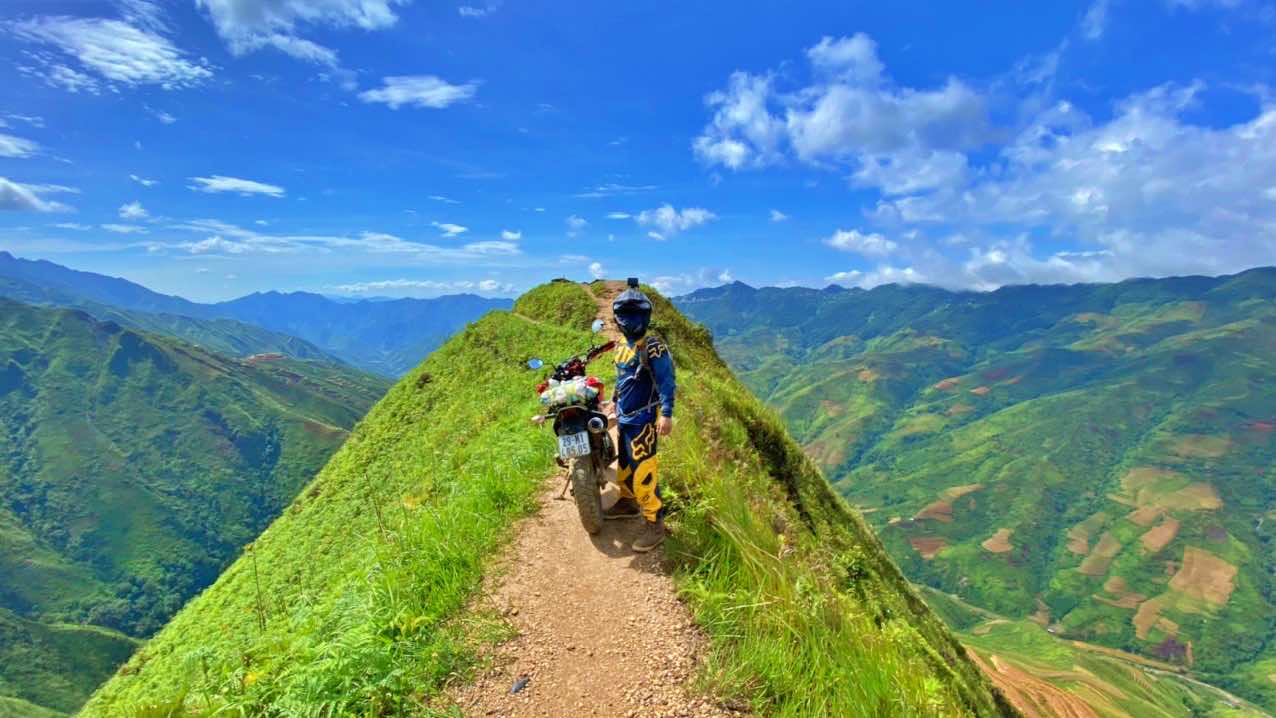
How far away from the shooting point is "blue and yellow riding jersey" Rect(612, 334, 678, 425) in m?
7.68

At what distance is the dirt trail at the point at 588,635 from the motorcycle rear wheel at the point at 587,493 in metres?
0.32

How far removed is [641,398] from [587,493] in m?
1.57

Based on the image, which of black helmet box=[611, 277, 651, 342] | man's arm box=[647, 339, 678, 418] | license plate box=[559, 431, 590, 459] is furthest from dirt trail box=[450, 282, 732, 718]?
black helmet box=[611, 277, 651, 342]

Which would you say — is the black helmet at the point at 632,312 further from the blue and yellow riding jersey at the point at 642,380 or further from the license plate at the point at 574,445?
the license plate at the point at 574,445

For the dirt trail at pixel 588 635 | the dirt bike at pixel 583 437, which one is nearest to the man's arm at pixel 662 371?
the dirt bike at pixel 583 437

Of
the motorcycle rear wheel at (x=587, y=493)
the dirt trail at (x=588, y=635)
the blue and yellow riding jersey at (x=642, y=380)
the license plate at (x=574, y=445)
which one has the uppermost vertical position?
the blue and yellow riding jersey at (x=642, y=380)

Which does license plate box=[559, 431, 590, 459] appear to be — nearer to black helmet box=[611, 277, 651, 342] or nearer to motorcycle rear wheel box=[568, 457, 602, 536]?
motorcycle rear wheel box=[568, 457, 602, 536]

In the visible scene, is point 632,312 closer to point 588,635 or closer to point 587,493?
point 587,493

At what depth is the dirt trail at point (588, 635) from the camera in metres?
5.32

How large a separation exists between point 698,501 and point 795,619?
2.88m

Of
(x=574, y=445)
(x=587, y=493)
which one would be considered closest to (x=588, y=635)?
(x=587, y=493)

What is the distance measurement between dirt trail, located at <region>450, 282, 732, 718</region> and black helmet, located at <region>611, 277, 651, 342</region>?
10.2 ft

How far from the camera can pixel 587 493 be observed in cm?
805

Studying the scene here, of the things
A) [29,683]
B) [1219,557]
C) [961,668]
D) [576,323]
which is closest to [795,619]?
[961,668]
